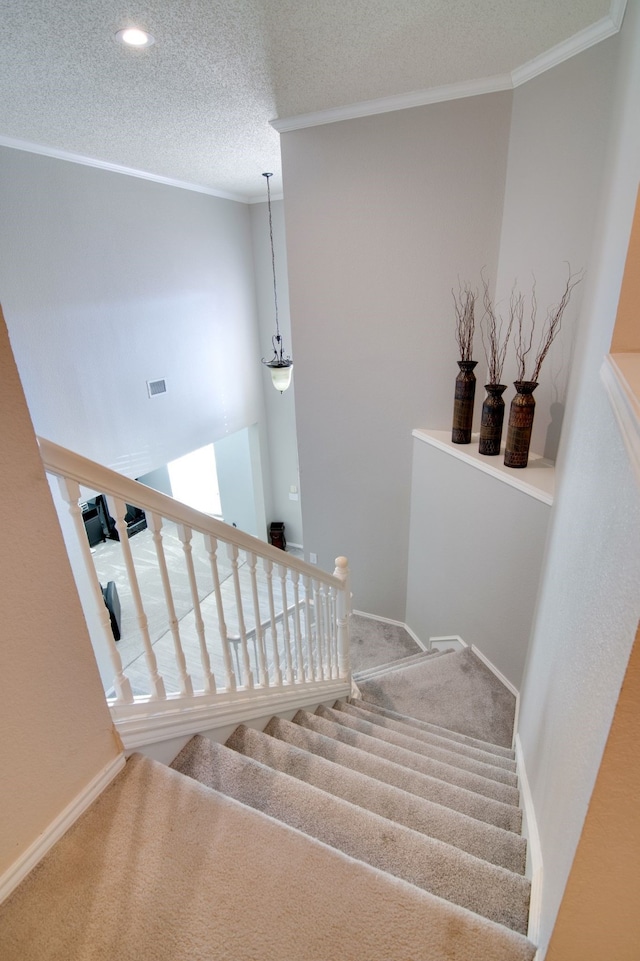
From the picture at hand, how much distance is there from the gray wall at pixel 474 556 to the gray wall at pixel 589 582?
62 cm

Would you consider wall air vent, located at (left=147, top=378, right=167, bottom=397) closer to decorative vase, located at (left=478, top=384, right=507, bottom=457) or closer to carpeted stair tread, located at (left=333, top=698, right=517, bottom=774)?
decorative vase, located at (left=478, top=384, right=507, bottom=457)

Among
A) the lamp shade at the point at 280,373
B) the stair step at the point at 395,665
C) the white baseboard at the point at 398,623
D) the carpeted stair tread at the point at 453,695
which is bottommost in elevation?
the white baseboard at the point at 398,623

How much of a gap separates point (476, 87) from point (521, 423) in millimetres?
2040

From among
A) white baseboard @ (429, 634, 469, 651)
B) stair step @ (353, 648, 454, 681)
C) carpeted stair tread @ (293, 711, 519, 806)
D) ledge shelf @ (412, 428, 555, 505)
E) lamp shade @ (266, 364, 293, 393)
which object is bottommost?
stair step @ (353, 648, 454, 681)

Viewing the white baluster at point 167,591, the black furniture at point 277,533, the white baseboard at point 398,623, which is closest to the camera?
the white baluster at point 167,591

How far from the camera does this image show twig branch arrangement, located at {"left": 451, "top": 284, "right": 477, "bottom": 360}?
10.4 feet

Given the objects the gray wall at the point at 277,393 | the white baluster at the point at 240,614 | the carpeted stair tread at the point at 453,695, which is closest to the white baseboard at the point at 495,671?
the carpeted stair tread at the point at 453,695

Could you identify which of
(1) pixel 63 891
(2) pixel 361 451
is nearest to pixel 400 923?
(1) pixel 63 891

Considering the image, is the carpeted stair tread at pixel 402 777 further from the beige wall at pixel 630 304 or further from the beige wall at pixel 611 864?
the beige wall at pixel 630 304

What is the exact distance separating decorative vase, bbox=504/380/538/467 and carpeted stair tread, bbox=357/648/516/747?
1394mm

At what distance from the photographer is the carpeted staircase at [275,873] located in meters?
0.97

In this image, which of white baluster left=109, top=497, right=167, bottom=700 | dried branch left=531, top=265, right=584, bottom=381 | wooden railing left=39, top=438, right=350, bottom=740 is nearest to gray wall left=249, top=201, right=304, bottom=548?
dried branch left=531, top=265, right=584, bottom=381

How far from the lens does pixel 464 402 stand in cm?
311

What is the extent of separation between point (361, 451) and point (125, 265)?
2798 mm
